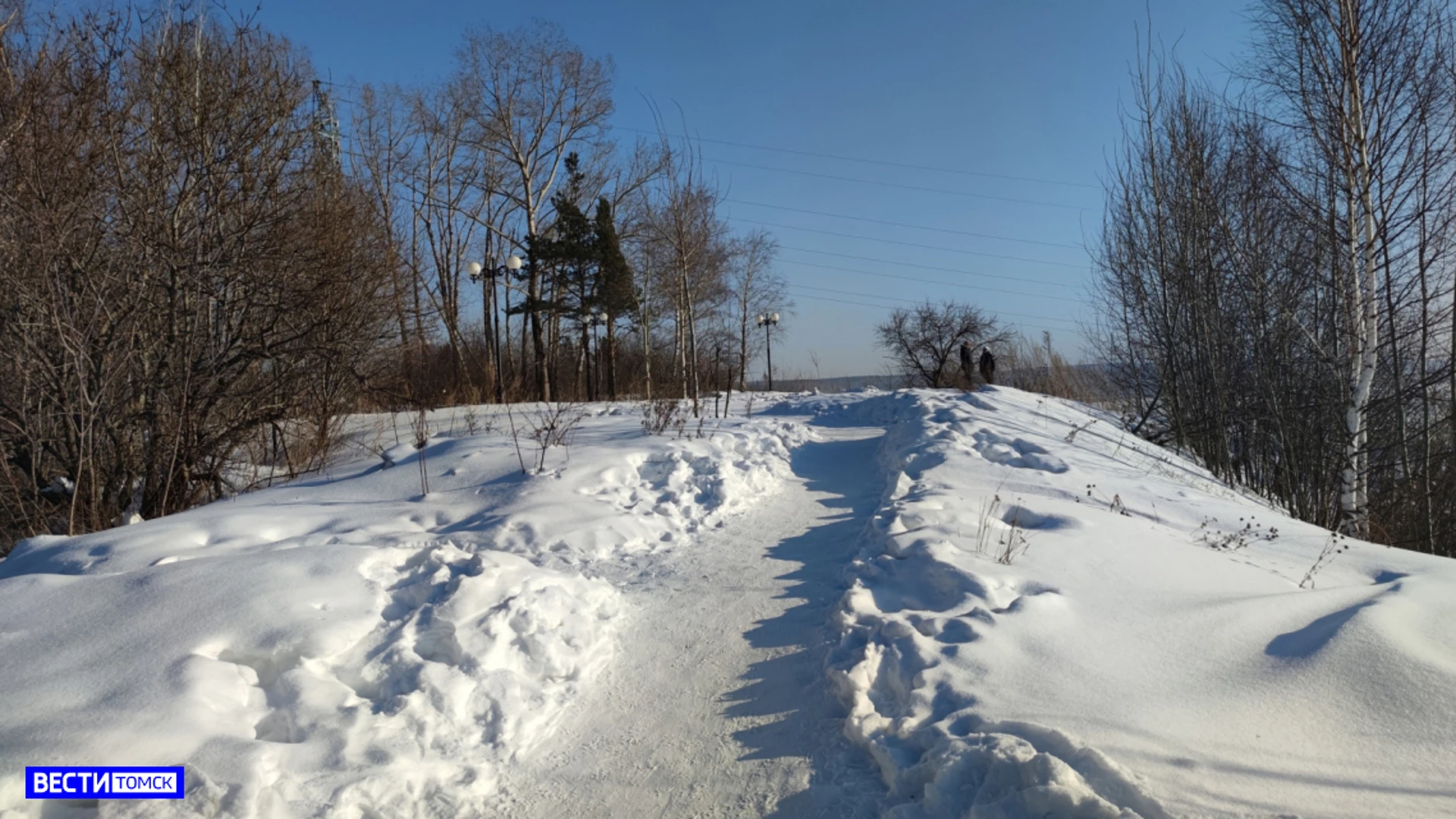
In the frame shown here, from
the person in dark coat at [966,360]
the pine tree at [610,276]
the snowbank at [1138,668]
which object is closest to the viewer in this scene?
the snowbank at [1138,668]

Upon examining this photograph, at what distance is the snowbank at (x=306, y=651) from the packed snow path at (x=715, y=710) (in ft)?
0.63

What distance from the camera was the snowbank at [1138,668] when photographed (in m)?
Result: 2.29

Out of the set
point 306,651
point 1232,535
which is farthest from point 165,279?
Result: point 1232,535

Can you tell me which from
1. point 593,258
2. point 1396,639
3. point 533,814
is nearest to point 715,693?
point 533,814

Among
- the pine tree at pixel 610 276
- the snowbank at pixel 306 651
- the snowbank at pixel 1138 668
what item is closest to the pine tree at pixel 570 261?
the pine tree at pixel 610 276

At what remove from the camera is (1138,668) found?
3.08 meters

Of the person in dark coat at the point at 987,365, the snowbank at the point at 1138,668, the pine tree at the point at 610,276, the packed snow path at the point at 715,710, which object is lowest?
the packed snow path at the point at 715,710

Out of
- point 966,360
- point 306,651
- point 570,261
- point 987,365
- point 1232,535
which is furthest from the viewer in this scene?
point 570,261

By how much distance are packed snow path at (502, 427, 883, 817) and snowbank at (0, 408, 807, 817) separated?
0.19m

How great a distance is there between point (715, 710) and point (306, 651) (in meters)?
1.82

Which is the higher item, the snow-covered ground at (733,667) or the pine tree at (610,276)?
the pine tree at (610,276)

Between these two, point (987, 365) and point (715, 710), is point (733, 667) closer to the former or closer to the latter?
point (715, 710)

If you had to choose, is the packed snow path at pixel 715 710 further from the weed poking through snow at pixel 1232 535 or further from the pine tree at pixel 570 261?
the pine tree at pixel 570 261

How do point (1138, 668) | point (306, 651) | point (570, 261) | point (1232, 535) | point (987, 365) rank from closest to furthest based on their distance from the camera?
point (1138, 668) < point (306, 651) < point (1232, 535) < point (987, 365) < point (570, 261)
